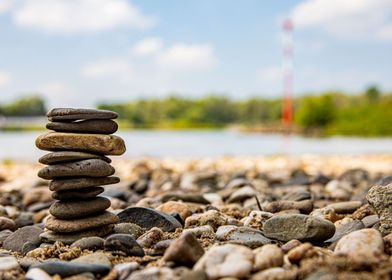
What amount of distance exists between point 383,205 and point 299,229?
2.32 ft

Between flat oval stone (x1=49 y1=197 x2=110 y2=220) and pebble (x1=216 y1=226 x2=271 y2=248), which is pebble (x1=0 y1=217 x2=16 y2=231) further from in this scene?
pebble (x1=216 y1=226 x2=271 y2=248)

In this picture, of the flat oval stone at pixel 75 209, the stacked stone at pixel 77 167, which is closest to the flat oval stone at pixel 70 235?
the stacked stone at pixel 77 167

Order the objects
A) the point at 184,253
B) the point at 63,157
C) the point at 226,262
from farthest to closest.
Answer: the point at 63,157 < the point at 184,253 < the point at 226,262

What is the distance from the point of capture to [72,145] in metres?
4.60

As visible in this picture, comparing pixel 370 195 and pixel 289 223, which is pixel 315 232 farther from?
pixel 370 195

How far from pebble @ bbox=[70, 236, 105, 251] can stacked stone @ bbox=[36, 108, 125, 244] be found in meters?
0.27

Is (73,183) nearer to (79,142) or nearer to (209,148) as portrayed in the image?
(79,142)

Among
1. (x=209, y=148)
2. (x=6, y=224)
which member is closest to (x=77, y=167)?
(x=6, y=224)

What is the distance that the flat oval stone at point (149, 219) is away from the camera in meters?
4.89

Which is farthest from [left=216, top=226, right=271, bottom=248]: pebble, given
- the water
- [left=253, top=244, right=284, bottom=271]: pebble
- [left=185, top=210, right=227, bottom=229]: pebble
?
the water

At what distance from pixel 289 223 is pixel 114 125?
1.62m

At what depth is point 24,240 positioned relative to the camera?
4812mm

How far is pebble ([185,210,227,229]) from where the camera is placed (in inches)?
193

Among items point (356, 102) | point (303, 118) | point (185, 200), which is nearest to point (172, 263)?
point (185, 200)
